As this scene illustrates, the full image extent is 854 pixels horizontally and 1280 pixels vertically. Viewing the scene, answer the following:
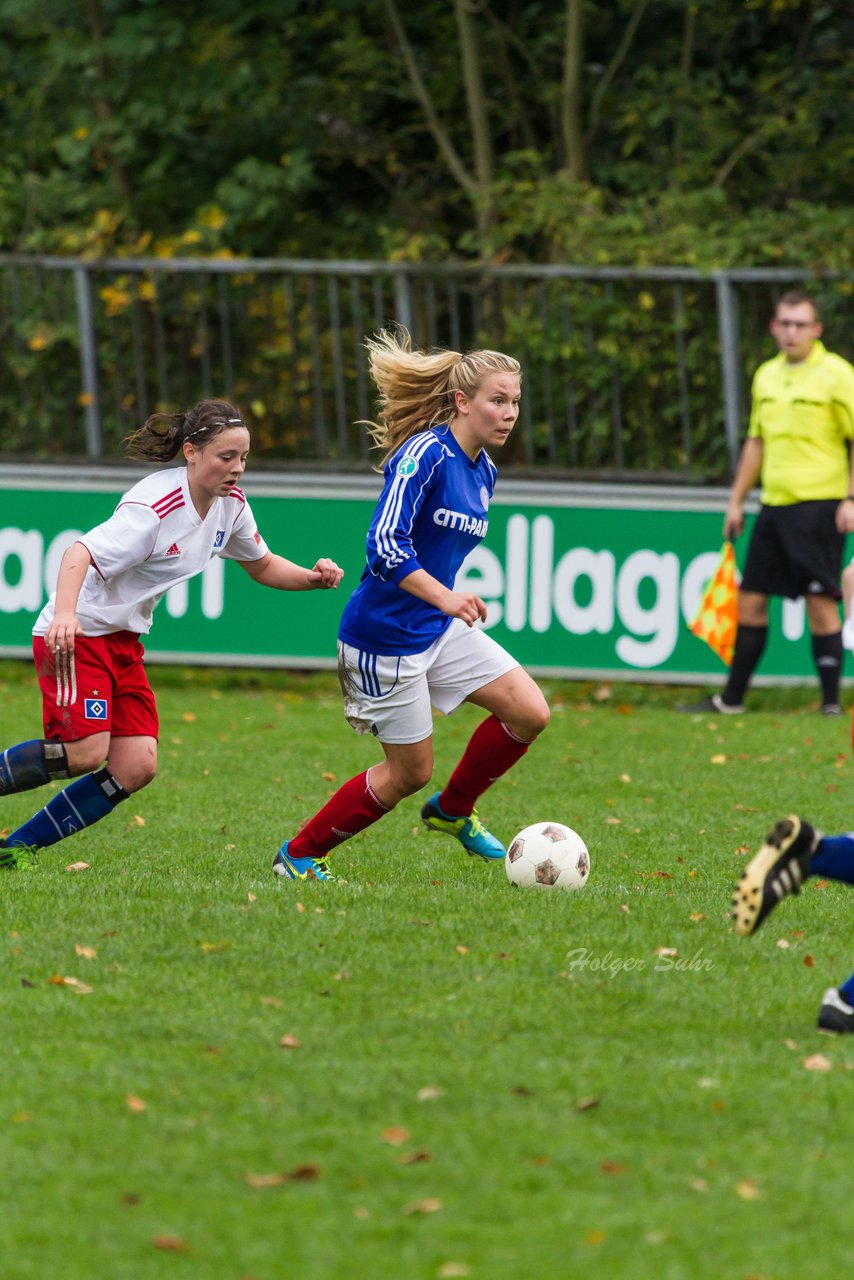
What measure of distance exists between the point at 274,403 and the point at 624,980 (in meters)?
8.69

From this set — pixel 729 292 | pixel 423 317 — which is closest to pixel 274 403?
pixel 423 317

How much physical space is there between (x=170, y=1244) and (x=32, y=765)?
325cm

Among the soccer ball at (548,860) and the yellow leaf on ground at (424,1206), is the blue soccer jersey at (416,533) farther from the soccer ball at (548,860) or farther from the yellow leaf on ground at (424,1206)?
the yellow leaf on ground at (424,1206)

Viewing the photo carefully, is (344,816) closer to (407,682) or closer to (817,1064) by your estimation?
(407,682)

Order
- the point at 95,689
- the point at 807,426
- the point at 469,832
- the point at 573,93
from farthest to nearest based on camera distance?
1. the point at 573,93
2. the point at 807,426
3. the point at 469,832
4. the point at 95,689

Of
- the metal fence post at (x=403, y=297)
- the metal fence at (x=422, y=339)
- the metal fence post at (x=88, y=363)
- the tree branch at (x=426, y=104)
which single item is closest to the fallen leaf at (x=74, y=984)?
the metal fence at (x=422, y=339)

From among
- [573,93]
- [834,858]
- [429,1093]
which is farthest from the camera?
[573,93]

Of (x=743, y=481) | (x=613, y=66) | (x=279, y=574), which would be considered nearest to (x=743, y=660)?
(x=743, y=481)

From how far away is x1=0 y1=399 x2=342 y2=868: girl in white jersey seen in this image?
5.92 metres

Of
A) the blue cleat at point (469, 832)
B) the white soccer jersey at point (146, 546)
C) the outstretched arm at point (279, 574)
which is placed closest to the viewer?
the white soccer jersey at point (146, 546)

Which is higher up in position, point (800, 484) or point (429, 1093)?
point (800, 484)

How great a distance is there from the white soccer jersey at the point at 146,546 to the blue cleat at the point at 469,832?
4.16 feet

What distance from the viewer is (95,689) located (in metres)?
6.10

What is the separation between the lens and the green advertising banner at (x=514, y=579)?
466 inches
